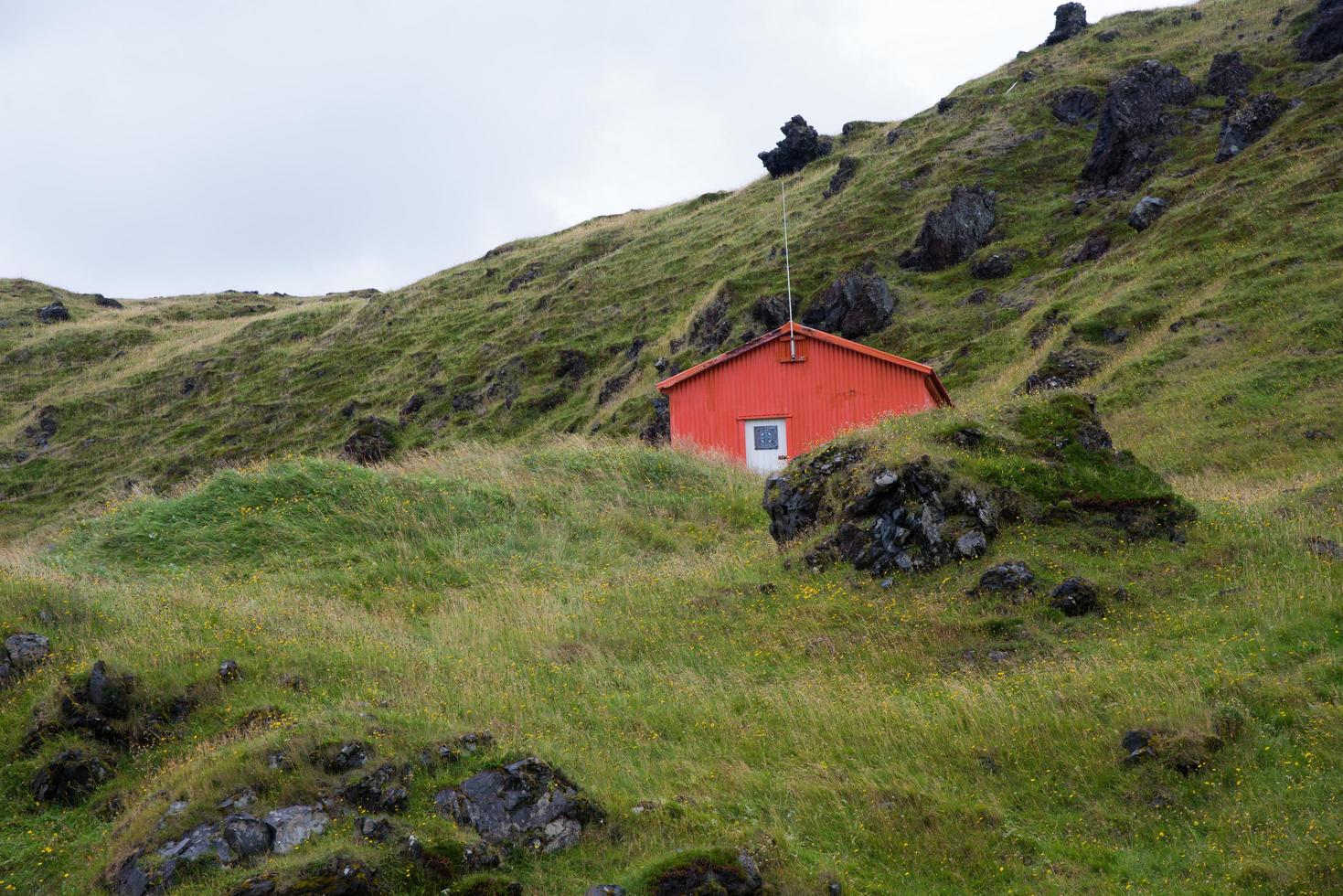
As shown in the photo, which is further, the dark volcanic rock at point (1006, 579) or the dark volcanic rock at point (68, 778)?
the dark volcanic rock at point (1006, 579)

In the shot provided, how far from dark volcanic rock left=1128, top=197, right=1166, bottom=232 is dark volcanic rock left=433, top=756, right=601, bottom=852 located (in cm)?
4234

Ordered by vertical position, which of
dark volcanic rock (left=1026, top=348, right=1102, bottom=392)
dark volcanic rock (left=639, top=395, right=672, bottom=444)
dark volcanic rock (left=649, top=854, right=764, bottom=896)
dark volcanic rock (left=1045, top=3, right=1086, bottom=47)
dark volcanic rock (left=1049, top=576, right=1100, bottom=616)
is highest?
dark volcanic rock (left=1045, top=3, right=1086, bottom=47)

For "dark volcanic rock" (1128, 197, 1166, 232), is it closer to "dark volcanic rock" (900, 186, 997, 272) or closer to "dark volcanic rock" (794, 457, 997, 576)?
"dark volcanic rock" (900, 186, 997, 272)

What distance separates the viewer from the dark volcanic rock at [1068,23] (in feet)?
254

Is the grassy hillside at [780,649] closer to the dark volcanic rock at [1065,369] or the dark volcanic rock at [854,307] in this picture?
the dark volcanic rock at [1065,369]

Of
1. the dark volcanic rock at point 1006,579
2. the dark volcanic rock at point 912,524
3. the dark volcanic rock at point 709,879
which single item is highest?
the dark volcanic rock at point 912,524

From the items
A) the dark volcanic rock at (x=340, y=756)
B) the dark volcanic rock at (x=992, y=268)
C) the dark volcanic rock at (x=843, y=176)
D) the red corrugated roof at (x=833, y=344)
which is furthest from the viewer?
the dark volcanic rock at (x=843, y=176)

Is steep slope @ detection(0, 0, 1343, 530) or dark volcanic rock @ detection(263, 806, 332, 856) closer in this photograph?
dark volcanic rock @ detection(263, 806, 332, 856)

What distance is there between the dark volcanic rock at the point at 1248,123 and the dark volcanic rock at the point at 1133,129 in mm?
3537

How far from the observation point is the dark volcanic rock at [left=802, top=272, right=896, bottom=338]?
4541 cm

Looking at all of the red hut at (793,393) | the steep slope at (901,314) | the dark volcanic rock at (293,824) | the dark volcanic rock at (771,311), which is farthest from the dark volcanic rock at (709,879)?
the dark volcanic rock at (771,311)

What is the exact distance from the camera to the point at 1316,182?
36688 millimetres

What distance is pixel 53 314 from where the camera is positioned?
277ft

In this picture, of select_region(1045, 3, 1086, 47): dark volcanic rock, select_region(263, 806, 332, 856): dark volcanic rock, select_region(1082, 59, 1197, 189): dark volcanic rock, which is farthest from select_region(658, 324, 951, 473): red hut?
select_region(1045, 3, 1086, 47): dark volcanic rock
